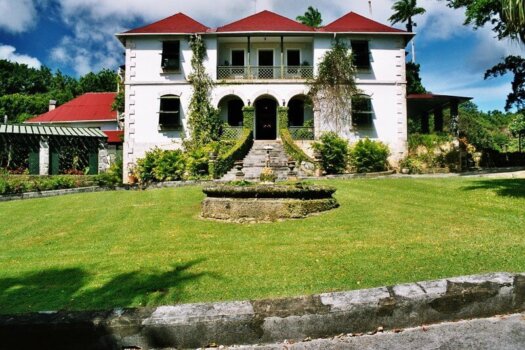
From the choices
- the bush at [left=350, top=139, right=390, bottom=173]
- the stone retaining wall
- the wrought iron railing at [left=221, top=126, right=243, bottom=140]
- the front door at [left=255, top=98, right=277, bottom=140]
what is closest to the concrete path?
the stone retaining wall

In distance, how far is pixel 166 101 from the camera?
80.6 ft

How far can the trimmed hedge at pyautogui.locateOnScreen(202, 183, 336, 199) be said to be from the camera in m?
8.72

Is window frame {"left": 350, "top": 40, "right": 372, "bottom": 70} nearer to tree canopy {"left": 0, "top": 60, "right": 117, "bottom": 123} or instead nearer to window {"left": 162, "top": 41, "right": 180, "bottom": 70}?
window {"left": 162, "top": 41, "right": 180, "bottom": 70}

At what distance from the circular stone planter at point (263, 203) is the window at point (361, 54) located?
17.7 m

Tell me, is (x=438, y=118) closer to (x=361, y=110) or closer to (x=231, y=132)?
(x=361, y=110)

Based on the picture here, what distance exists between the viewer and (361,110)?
24.5m

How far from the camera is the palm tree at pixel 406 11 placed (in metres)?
39.7

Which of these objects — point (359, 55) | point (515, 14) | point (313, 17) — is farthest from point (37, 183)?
point (313, 17)

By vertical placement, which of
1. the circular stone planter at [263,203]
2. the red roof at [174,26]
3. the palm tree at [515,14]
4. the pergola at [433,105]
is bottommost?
the circular stone planter at [263,203]

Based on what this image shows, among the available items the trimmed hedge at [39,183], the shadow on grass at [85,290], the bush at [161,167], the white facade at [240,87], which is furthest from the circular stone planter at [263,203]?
the white facade at [240,87]

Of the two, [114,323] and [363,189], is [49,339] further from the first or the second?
[363,189]

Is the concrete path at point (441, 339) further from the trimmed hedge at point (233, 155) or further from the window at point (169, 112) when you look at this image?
the window at point (169, 112)

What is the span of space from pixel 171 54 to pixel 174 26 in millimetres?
1929

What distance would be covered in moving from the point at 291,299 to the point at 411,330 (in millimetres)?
945
